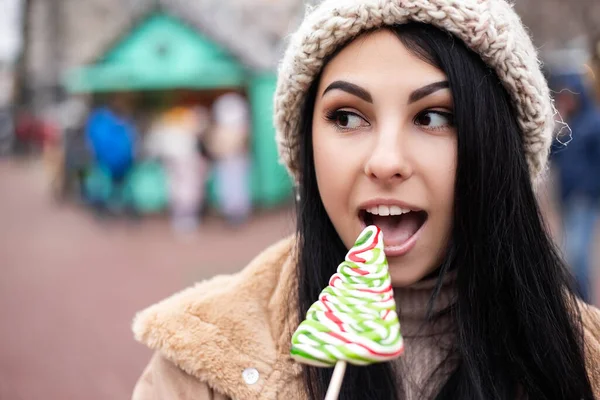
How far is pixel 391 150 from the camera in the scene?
4.77 ft

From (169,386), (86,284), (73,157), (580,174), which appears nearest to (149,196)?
(73,157)

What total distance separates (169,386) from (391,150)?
2.82 ft

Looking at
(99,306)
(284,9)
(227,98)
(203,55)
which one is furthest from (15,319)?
(284,9)

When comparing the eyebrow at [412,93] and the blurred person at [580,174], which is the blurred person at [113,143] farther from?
the eyebrow at [412,93]

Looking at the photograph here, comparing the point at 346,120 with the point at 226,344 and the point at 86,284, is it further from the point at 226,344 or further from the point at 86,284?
the point at 86,284

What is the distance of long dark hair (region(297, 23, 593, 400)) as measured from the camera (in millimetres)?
1541

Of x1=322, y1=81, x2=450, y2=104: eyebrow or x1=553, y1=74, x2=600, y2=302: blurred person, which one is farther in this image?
x1=553, y1=74, x2=600, y2=302: blurred person

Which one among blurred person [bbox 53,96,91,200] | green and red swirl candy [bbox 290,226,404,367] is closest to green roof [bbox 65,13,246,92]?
blurred person [bbox 53,96,91,200]

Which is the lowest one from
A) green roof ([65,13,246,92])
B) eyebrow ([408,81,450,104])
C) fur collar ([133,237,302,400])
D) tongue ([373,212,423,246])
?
fur collar ([133,237,302,400])

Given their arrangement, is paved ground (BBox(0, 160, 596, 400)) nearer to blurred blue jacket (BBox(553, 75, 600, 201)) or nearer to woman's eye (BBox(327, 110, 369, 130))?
woman's eye (BBox(327, 110, 369, 130))

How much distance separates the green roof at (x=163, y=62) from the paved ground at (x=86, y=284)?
2.34m

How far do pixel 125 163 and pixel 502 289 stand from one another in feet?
28.3

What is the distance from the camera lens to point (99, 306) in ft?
20.4

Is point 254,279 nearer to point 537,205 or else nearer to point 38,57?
point 537,205
